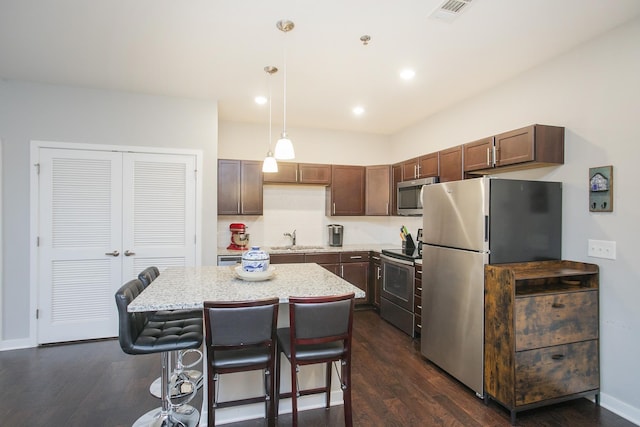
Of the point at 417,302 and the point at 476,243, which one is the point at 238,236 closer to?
the point at 417,302

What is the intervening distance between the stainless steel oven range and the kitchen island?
1545mm

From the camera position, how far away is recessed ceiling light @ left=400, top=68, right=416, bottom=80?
300 cm

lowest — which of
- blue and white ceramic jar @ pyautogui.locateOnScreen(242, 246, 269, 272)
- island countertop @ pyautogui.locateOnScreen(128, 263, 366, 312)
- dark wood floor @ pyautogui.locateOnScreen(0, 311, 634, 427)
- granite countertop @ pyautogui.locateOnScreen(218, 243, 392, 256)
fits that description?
dark wood floor @ pyautogui.locateOnScreen(0, 311, 634, 427)

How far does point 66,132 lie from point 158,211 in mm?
1247

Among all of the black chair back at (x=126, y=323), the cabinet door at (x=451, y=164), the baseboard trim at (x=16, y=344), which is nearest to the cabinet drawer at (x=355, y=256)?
the cabinet door at (x=451, y=164)

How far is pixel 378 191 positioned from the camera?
5.02 m

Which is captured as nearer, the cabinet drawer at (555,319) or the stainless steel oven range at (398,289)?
the cabinet drawer at (555,319)

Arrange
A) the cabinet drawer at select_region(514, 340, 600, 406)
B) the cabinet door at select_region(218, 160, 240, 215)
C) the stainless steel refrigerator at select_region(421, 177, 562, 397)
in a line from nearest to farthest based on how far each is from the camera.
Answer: the cabinet drawer at select_region(514, 340, 600, 406) → the stainless steel refrigerator at select_region(421, 177, 562, 397) → the cabinet door at select_region(218, 160, 240, 215)

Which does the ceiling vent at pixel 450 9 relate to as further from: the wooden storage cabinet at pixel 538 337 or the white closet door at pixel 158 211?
the white closet door at pixel 158 211

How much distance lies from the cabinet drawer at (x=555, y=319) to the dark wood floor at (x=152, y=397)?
539 millimetres

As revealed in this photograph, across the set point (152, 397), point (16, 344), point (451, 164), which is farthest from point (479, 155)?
point (16, 344)

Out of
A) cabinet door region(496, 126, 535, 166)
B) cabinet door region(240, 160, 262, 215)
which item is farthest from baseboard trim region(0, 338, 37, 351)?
cabinet door region(496, 126, 535, 166)

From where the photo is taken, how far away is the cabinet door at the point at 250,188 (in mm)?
4488

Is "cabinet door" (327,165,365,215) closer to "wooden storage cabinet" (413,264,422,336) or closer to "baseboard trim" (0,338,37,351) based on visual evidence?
"wooden storage cabinet" (413,264,422,336)
